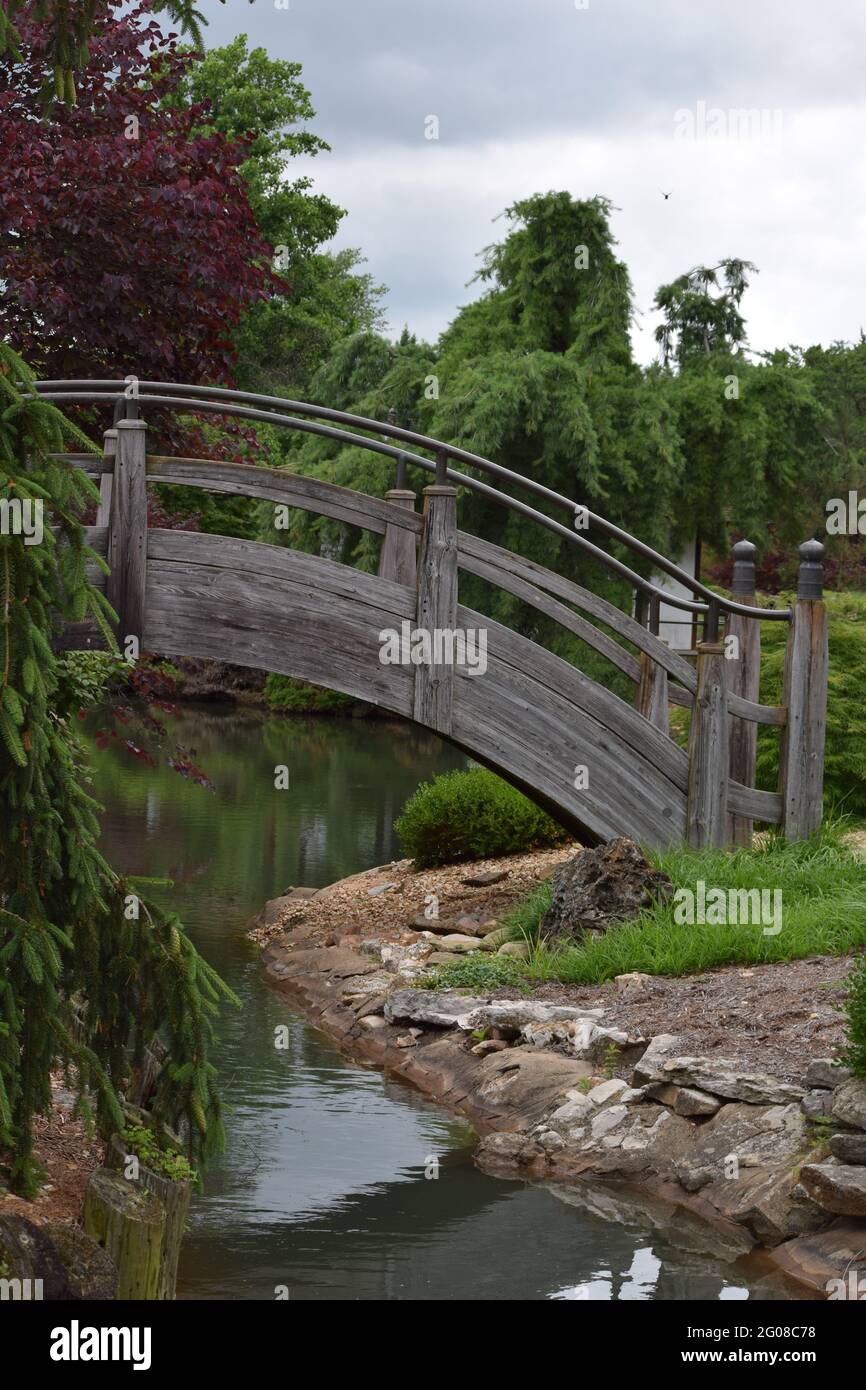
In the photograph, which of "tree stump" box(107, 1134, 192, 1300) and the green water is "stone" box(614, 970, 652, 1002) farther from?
"tree stump" box(107, 1134, 192, 1300)

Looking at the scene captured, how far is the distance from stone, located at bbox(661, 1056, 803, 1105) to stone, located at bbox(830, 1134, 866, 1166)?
0.66 metres

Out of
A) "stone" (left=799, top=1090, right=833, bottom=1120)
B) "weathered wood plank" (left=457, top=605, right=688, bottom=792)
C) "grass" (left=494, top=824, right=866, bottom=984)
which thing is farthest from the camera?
"weathered wood plank" (left=457, top=605, right=688, bottom=792)

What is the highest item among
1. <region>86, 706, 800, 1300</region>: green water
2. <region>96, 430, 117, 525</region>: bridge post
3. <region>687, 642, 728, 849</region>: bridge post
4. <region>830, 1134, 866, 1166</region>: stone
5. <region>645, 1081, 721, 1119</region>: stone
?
<region>96, 430, 117, 525</region>: bridge post

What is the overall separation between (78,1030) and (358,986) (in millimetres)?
4274

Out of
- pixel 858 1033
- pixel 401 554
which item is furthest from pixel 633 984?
pixel 401 554

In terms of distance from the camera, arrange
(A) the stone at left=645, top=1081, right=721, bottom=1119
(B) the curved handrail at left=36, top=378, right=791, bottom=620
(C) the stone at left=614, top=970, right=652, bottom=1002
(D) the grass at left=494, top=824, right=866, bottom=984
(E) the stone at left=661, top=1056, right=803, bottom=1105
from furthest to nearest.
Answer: (D) the grass at left=494, top=824, right=866, bottom=984 → (C) the stone at left=614, top=970, right=652, bottom=1002 → (B) the curved handrail at left=36, top=378, right=791, bottom=620 → (A) the stone at left=645, top=1081, right=721, bottom=1119 → (E) the stone at left=661, top=1056, right=803, bottom=1105

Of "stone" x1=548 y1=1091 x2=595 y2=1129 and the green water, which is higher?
"stone" x1=548 y1=1091 x2=595 y2=1129

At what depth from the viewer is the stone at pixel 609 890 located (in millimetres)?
9789

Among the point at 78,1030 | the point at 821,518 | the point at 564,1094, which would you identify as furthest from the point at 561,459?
the point at 78,1030

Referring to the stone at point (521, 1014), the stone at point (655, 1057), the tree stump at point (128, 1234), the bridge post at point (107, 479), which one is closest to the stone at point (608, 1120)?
the stone at point (655, 1057)

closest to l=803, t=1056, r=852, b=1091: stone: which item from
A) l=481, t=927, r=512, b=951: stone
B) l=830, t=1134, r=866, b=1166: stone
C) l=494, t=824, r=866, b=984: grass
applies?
l=830, t=1134, r=866, b=1166: stone

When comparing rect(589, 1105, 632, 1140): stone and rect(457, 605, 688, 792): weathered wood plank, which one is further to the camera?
rect(457, 605, 688, 792): weathered wood plank

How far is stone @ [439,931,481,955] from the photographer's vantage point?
1062 cm

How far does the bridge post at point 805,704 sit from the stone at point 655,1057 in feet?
11.8
